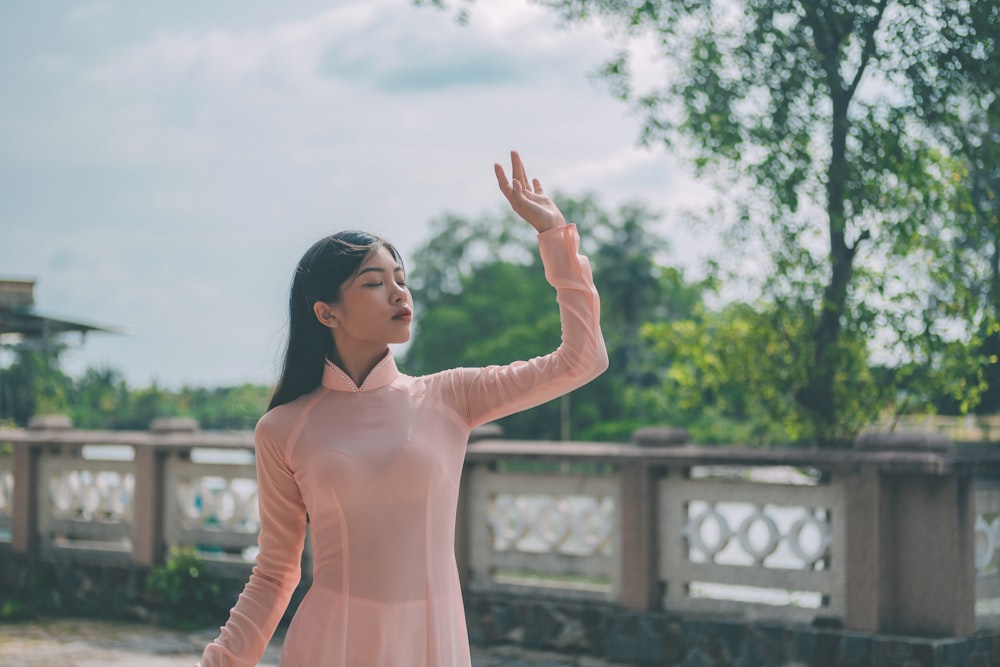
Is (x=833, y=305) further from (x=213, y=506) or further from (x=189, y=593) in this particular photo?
(x=189, y=593)

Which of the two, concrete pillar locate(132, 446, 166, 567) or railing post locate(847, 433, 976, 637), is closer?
railing post locate(847, 433, 976, 637)

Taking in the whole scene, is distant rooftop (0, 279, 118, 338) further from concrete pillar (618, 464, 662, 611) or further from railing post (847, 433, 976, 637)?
railing post (847, 433, 976, 637)

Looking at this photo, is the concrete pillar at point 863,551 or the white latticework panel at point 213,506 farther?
the white latticework panel at point 213,506

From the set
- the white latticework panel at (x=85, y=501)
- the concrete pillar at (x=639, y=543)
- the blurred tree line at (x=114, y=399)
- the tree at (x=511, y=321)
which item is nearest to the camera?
the concrete pillar at (x=639, y=543)

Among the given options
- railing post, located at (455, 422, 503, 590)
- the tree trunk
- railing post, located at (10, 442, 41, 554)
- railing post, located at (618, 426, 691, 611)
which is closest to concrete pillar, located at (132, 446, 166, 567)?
railing post, located at (10, 442, 41, 554)

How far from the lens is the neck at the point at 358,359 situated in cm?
308

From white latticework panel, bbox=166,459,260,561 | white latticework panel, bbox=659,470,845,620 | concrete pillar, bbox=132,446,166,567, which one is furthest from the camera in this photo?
concrete pillar, bbox=132,446,166,567

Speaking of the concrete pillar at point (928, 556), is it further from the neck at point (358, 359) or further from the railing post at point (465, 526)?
the neck at point (358, 359)

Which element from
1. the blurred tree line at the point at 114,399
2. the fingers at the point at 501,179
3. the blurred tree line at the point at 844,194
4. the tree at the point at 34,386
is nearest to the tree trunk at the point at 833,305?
the blurred tree line at the point at 844,194

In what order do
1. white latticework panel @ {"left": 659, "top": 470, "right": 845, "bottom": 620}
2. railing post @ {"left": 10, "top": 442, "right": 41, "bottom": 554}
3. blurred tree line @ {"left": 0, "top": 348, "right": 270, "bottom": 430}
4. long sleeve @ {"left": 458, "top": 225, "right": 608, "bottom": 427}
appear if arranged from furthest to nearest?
1. blurred tree line @ {"left": 0, "top": 348, "right": 270, "bottom": 430}
2. railing post @ {"left": 10, "top": 442, "right": 41, "bottom": 554}
3. white latticework panel @ {"left": 659, "top": 470, "right": 845, "bottom": 620}
4. long sleeve @ {"left": 458, "top": 225, "right": 608, "bottom": 427}

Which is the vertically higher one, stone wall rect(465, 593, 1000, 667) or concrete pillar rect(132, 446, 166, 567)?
concrete pillar rect(132, 446, 166, 567)

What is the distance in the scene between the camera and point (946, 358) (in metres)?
8.77

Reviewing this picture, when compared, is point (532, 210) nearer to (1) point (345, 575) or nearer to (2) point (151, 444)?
(1) point (345, 575)

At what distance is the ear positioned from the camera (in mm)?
3092
